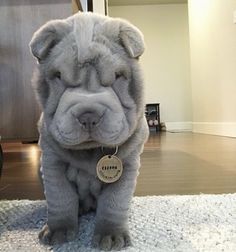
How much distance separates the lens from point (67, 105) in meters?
0.72

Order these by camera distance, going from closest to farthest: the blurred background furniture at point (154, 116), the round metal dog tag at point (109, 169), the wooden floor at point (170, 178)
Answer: the round metal dog tag at point (109, 169)
the wooden floor at point (170, 178)
the blurred background furniture at point (154, 116)

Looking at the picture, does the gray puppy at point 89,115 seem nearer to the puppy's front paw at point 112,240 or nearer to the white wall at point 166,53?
the puppy's front paw at point 112,240

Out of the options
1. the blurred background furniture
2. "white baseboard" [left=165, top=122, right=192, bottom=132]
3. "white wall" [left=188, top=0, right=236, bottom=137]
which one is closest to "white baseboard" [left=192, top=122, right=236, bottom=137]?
"white wall" [left=188, top=0, right=236, bottom=137]

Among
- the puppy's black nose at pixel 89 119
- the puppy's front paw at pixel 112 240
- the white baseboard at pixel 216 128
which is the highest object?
the puppy's black nose at pixel 89 119

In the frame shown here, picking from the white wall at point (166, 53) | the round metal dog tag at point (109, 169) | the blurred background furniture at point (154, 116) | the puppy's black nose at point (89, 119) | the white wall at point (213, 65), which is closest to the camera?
the puppy's black nose at point (89, 119)

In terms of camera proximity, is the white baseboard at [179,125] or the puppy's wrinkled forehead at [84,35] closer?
the puppy's wrinkled forehead at [84,35]

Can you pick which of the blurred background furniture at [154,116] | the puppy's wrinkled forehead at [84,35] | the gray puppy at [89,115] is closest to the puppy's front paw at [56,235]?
the gray puppy at [89,115]

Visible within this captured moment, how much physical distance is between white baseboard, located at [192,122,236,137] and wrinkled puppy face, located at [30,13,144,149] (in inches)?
146

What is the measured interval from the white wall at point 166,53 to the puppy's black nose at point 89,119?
6.87 meters

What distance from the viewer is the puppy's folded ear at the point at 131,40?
0.78 m

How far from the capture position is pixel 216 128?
4984 mm

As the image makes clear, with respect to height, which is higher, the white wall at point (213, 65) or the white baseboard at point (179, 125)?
the white wall at point (213, 65)

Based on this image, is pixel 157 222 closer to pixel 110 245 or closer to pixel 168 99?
pixel 110 245

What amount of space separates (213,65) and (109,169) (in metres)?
4.48
